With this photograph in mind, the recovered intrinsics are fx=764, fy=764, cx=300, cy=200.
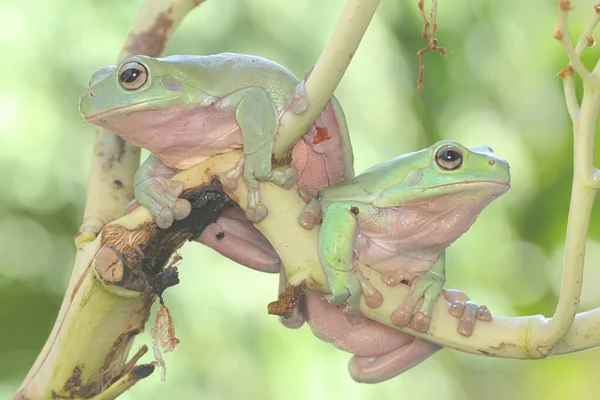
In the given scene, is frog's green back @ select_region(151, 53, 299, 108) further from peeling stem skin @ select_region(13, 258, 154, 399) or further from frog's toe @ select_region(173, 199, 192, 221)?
peeling stem skin @ select_region(13, 258, 154, 399)

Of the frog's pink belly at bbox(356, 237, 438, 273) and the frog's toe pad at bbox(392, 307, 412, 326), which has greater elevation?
the frog's pink belly at bbox(356, 237, 438, 273)

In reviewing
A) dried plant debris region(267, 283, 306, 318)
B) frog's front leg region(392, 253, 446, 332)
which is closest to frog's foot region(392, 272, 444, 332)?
frog's front leg region(392, 253, 446, 332)

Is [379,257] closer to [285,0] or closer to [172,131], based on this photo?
[172,131]

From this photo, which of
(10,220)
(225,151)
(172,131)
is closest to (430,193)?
(225,151)

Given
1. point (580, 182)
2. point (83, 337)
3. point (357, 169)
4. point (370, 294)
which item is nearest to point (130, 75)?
point (83, 337)

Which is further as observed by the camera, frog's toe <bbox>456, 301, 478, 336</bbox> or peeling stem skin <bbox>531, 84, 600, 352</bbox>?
frog's toe <bbox>456, 301, 478, 336</bbox>

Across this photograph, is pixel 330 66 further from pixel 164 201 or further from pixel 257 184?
pixel 164 201

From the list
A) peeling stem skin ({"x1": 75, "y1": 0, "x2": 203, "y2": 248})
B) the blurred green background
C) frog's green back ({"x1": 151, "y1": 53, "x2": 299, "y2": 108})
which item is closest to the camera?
frog's green back ({"x1": 151, "y1": 53, "x2": 299, "y2": 108})
